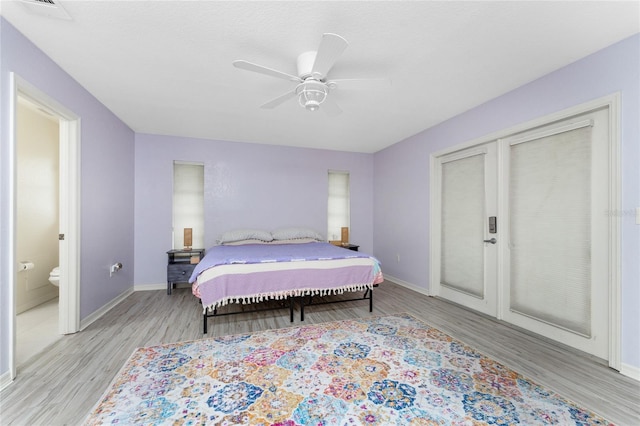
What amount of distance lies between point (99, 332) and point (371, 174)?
486cm

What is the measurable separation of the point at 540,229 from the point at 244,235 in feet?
12.8

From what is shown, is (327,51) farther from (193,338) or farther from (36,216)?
(36,216)

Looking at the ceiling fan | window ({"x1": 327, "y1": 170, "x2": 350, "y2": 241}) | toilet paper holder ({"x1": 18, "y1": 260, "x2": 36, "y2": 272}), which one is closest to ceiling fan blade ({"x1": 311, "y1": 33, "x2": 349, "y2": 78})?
the ceiling fan

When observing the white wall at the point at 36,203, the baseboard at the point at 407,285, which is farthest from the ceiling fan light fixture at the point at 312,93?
the white wall at the point at 36,203

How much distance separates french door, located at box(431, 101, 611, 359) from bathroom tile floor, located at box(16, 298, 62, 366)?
14.7 feet

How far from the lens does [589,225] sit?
2.23 metres

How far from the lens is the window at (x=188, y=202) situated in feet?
14.7

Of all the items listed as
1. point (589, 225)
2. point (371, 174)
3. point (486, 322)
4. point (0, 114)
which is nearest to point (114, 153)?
point (0, 114)

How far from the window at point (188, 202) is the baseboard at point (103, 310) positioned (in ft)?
3.19

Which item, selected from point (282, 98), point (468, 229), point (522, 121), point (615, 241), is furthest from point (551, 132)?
point (282, 98)

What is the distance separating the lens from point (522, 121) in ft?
8.75

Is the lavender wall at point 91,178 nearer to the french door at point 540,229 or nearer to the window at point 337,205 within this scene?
the window at point 337,205

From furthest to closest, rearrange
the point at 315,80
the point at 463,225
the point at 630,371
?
the point at 463,225
the point at 315,80
the point at 630,371

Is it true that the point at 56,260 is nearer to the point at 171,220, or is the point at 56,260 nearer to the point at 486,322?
the point at 171,220
